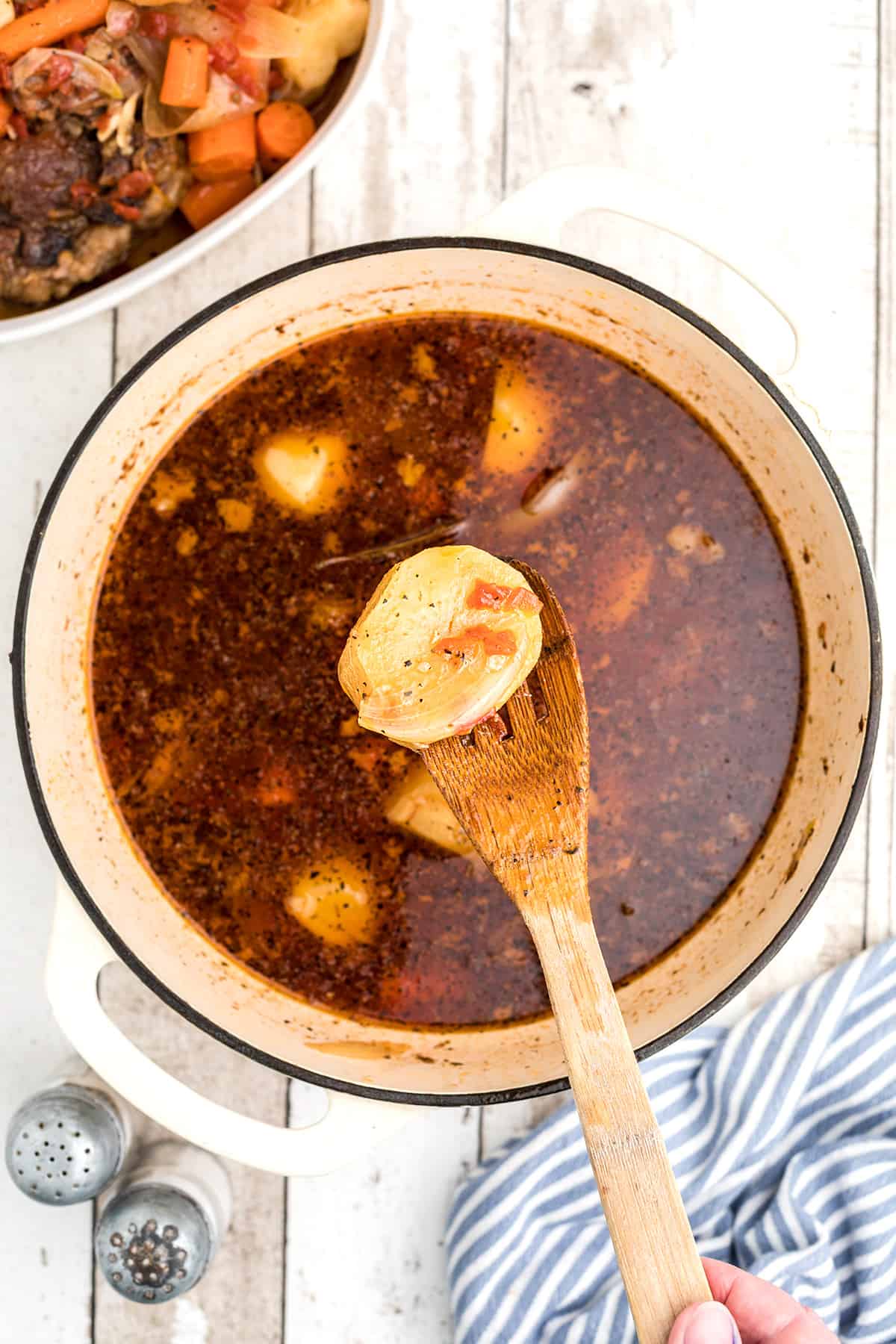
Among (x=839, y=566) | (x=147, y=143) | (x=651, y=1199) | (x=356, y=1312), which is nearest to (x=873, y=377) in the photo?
(x=839, y=566)

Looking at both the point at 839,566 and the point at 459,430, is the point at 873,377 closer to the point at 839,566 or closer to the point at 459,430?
the point at 839,566

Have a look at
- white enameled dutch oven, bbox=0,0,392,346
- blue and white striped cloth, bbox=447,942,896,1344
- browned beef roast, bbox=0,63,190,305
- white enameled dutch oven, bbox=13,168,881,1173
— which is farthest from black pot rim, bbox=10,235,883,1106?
blue and white striped cloth, bbox=447,942,896,1344

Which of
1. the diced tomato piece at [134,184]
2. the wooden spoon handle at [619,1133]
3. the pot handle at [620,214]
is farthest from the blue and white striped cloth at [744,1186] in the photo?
the diced tomato piece at [134,184]

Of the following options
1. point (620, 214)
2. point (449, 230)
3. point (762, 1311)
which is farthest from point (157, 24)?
point (762, 1311)

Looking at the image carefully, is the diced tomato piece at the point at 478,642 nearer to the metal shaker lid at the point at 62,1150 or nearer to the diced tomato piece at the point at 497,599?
the diced tomato piece at the point at 497,599

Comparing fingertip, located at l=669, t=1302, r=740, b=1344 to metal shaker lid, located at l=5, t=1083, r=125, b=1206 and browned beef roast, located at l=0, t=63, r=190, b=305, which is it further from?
browned beef roast, located at l=0, t=63, r=190, b=305

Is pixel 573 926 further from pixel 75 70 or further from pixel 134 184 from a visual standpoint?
pixel 75 70

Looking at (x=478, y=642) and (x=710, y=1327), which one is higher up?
(x=478, y=642)
